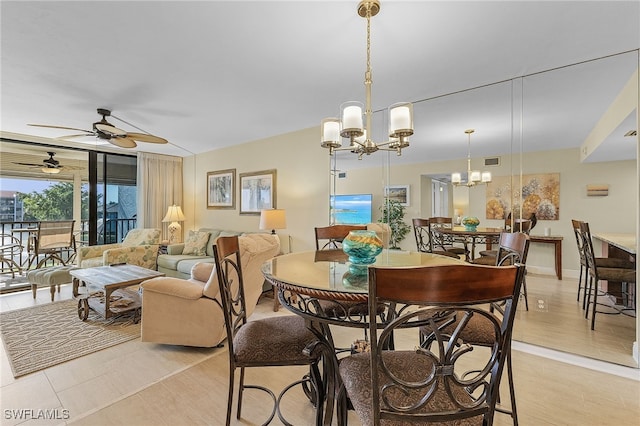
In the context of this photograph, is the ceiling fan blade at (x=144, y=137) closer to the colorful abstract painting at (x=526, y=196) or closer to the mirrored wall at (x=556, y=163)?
the mirrored wall at (x=556, y=163)

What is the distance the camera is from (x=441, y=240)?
316 cm

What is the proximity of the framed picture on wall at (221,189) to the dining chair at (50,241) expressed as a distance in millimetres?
2283

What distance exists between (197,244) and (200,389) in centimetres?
323

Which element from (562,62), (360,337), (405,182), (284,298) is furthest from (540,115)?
(284,298)

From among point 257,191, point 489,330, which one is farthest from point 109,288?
point 489,330

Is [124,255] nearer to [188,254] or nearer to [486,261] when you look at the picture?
[188,254]

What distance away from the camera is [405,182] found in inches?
138

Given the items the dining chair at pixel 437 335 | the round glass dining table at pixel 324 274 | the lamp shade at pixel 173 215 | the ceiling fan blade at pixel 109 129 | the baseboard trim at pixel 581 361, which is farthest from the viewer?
the lamp shade at pixel 173 215

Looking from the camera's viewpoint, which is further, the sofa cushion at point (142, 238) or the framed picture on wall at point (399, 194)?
the sofa cushion at point (142, 238)

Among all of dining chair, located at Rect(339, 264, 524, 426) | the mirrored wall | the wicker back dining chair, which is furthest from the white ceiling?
dining chair, located at Rect(339, 264, 524, 426)

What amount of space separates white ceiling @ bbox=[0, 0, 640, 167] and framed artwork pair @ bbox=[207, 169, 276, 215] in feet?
4.27

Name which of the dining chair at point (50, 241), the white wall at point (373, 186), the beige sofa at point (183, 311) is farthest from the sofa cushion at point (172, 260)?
the beige sofa at point (183, 311)

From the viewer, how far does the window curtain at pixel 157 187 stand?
5496 millimetres

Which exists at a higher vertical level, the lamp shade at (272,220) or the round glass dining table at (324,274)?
the lamp shade at (272,220)
